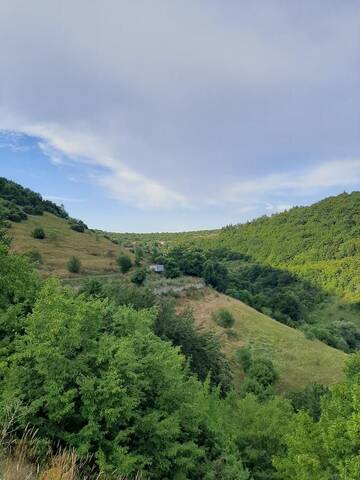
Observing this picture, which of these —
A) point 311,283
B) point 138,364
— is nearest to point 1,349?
point 138,364

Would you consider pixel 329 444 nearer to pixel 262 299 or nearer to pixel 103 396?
pixel 103 396

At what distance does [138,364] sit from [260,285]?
98.8 metres

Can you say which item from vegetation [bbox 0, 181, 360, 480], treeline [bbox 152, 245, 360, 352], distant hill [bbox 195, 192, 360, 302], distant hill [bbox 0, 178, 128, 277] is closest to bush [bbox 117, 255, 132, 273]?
distant hill [bbox 0, 178, 128, 277]

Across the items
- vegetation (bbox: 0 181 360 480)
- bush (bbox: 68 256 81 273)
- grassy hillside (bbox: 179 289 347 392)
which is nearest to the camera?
vegetation (bbox: 0 181 360 480)

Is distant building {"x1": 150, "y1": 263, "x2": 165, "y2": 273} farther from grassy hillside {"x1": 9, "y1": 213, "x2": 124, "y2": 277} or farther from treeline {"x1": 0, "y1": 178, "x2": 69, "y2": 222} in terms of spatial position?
treeline {"x1": 0, "y1": 178, "x2": 69, "y2": 222}

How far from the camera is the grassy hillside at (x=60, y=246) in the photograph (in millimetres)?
55672

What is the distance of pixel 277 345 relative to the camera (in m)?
46.8

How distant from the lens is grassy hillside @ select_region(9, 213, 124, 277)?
5567cm

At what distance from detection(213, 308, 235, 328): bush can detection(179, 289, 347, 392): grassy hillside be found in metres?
0.53

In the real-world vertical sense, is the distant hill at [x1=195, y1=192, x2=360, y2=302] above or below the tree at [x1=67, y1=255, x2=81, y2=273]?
above

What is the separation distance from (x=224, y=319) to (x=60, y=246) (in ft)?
104

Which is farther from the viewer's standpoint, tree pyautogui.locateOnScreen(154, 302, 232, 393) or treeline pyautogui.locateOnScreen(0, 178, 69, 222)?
treeline pyautogui.locateOnScreen(0, 178, 69, 222)

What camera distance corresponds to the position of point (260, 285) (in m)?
105

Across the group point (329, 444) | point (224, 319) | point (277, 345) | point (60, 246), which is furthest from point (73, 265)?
point (329, 444)
